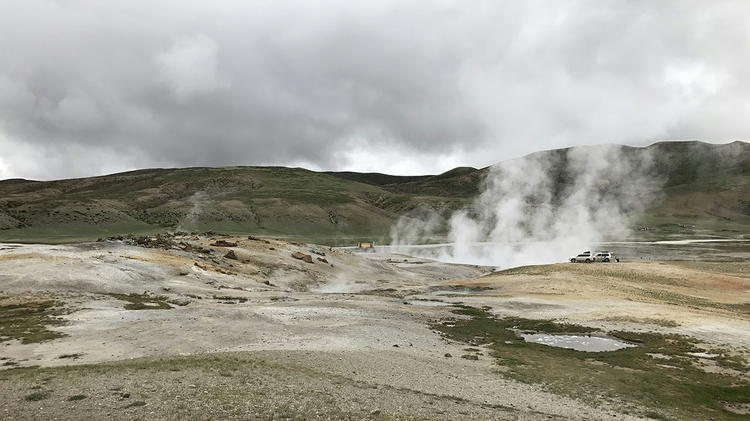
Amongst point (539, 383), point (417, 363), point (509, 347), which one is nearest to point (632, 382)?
point (539, 383)

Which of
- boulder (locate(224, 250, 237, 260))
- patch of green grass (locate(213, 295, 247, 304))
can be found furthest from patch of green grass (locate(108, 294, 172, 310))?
boulder (locate(224, 250, 237, 260))

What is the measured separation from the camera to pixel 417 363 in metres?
22.0

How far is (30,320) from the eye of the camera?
2811 cm

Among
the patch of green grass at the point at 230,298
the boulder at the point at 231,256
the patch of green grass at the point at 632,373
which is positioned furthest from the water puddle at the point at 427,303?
the boulder at the point at 231,256

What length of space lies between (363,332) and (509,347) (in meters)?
8.21

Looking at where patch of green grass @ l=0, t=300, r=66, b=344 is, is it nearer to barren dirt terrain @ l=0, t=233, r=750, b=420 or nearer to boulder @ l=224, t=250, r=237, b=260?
barren dirt terrain @ l=0, t=233, r=750, b=420

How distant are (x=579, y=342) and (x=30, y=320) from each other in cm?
3188

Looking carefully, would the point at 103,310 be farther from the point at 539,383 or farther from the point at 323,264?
the point at 323,264

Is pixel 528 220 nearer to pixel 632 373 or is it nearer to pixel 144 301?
pixel 144 301

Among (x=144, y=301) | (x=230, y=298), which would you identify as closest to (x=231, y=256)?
(x=230, y=298)

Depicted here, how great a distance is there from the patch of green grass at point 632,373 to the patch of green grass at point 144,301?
2060 cm

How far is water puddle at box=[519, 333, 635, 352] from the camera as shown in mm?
27773

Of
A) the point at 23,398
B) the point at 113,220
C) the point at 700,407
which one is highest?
the point at 113,220

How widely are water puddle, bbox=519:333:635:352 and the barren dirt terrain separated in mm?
1012
